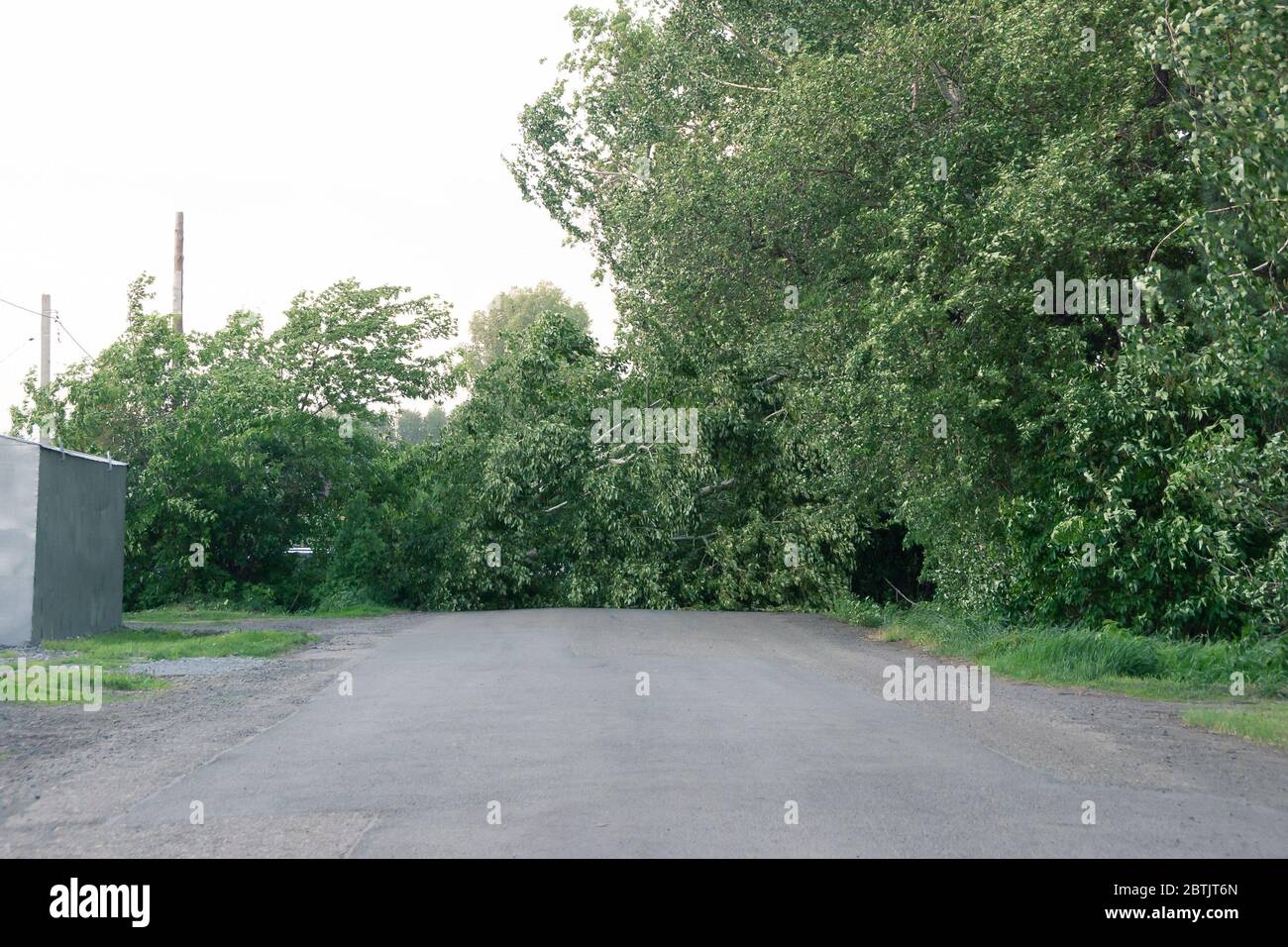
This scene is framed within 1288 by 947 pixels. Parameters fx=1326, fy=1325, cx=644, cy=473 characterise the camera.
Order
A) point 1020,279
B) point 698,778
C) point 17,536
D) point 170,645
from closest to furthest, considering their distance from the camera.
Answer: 1. point 698,778
2. point 1020,279
3. point 17,536
4. point 170,645

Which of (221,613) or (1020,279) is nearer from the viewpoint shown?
(1020,279)

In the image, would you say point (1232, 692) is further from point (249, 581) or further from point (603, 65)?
point (603, 65)

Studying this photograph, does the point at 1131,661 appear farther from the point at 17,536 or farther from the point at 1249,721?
the point at 17,536

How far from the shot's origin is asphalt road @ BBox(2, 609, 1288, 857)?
6.48m

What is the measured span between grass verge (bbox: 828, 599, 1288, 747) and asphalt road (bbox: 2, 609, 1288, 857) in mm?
896

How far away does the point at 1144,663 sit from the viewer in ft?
50.9

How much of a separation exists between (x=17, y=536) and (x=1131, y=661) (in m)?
15.0

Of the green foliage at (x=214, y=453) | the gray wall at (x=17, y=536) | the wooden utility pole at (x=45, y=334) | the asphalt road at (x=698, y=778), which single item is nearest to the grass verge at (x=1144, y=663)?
the asphalt road at (x=698, y=778)

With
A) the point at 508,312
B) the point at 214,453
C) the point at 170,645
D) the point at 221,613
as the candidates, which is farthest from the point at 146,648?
the point at 508,312

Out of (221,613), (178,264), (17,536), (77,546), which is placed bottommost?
(221,613)

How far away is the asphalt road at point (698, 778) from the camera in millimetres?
6477

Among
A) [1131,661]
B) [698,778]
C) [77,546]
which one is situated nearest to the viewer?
[698,778]

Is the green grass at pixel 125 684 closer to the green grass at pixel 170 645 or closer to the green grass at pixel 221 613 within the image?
the green grass at pixel 170 645
